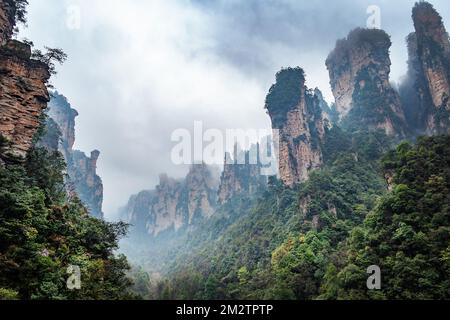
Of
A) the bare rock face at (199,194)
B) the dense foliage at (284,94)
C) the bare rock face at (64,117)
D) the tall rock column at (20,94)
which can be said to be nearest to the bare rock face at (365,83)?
the dense foliage at (284,94)

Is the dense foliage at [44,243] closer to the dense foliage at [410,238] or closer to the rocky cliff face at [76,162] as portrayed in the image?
the dense foliage at [410,238]

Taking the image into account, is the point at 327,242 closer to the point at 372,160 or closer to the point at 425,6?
the point at 372,160

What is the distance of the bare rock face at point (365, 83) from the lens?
229ft

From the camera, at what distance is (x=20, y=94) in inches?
871

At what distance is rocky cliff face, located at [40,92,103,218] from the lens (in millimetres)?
86125

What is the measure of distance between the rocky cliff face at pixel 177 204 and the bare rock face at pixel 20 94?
102017mm

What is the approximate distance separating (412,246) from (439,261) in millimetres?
1931

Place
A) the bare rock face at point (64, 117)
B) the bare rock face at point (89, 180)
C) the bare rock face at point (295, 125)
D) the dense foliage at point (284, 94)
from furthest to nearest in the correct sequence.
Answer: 1. the bare rock face at point (89, 180)
2. the bare rock face at point (64, 117)
3. the dense foliage at point (284, 94)
4. the bare rock face at point (295, 125)

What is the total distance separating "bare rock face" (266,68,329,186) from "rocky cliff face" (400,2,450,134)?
59.7 ft

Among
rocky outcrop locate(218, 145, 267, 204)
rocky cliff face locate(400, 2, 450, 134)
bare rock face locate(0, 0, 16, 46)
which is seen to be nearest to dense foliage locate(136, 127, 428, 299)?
rocky cliff face locate(400, 2, 450, 134)

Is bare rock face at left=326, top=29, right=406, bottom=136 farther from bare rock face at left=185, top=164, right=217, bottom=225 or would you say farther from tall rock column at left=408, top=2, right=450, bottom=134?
bare rock face at left=185, top=164, right=217, bottom=225

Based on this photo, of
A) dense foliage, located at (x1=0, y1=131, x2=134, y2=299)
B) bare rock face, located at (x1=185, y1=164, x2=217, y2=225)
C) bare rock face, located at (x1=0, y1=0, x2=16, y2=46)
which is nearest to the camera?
dense foliage, located at (x1=0, y1=131, x2=134, y2=299)

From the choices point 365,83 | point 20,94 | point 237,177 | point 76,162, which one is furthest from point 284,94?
point 76,162

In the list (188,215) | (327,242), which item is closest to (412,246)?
(327,242)
